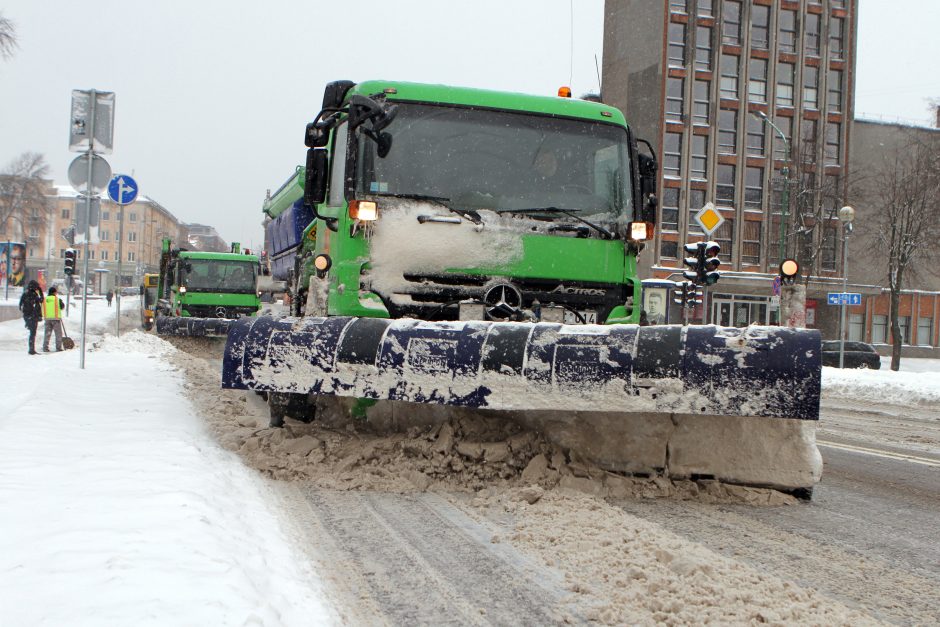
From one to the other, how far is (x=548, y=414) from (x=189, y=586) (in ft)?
8.30

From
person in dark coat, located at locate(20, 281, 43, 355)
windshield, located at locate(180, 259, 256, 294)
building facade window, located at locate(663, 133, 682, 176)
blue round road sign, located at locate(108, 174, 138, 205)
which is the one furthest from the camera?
building facade window, located at locate(663, 133, 682, 176)

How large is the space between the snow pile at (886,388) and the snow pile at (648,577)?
470 inches

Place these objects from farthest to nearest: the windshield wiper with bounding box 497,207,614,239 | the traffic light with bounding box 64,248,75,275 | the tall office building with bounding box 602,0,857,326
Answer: the tall office building with bounding box 602,0,857,326 → the traffic light with bounding box 64,248,75,275 → the windshield wiper with bounding box 497,207,614,239

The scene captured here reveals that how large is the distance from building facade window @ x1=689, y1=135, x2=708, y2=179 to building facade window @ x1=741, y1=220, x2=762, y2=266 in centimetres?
376

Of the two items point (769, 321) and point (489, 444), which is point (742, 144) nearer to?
point (769, 321)

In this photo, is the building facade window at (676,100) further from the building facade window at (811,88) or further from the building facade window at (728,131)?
the building facade window at (811,88)

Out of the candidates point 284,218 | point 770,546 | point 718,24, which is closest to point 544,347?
point 770,546

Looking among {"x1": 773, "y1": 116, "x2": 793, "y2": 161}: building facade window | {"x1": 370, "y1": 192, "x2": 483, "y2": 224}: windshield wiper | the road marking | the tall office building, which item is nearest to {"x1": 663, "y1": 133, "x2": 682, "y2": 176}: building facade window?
the tall office building

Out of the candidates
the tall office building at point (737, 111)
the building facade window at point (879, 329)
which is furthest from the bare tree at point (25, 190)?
the building facade window at point (879, 329)

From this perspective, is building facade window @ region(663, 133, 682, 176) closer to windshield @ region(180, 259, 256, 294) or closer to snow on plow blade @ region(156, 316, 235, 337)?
windshield @ region(180, 259, 256, 294)

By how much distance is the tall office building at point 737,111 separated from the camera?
45.7m

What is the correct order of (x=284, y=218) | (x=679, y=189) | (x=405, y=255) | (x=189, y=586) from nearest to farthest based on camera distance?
(x=189, y=586) → (x=405, y=255) → (x=284, y=218) → (x=679, y=189)

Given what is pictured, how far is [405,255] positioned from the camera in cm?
563

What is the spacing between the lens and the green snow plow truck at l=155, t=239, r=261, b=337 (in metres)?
21.0
